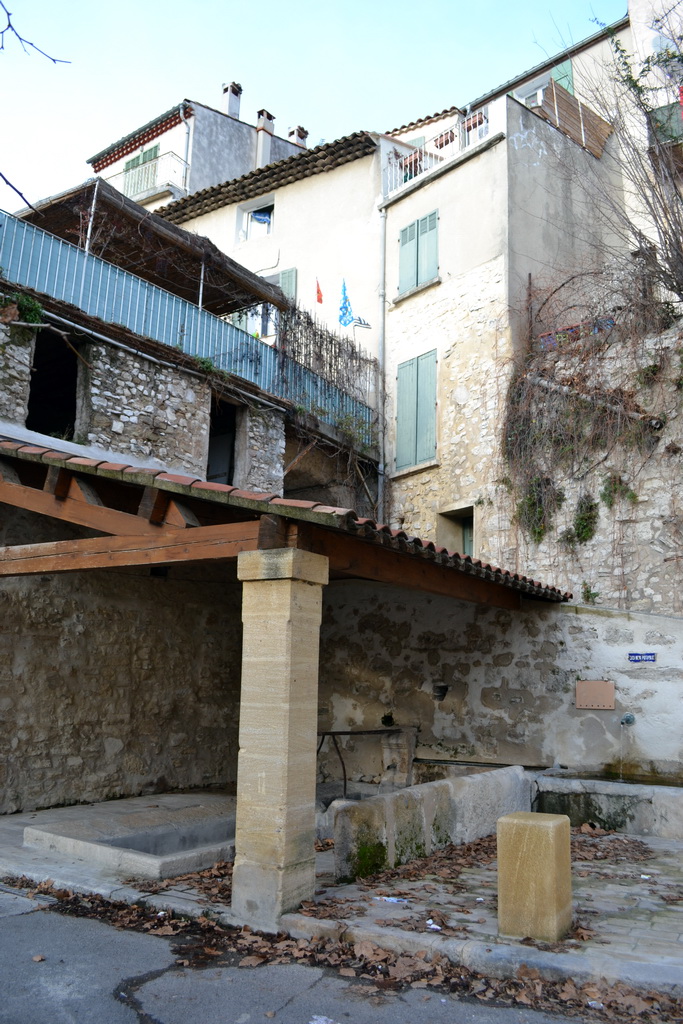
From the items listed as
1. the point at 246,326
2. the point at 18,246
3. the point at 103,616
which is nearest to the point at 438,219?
the point at 246,326

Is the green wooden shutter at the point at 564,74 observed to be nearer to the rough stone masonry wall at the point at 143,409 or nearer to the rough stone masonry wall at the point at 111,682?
the rough stone masonry wall at the point at 143,409

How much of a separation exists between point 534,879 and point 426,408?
9.66 metres

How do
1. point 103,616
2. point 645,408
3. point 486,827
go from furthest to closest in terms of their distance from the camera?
point 645,408
point 103,616
point 486,827

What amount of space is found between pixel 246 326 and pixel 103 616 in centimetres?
706

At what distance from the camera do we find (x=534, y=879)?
4.15 meters

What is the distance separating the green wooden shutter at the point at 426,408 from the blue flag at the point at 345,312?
180cm

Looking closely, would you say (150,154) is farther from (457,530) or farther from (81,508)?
(81,508)

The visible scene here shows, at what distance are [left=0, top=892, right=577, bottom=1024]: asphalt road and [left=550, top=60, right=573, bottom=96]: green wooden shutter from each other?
1792cm

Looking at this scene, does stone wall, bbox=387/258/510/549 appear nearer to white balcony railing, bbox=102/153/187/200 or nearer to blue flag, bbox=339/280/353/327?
blue flag, bbox=339/280/353/327

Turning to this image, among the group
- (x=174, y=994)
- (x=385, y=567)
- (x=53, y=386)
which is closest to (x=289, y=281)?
(x=53, y=386)

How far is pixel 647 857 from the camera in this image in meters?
6.14

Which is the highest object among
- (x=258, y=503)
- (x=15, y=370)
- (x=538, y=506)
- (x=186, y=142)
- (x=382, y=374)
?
(x=186, y=142)

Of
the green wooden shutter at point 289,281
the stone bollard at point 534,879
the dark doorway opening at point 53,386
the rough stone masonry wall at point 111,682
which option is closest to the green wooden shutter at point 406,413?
the green wooden shutter at point 289,281

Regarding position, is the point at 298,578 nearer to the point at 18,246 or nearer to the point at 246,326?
the point at 18,246
